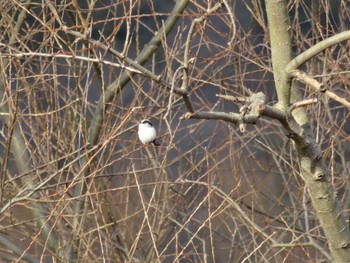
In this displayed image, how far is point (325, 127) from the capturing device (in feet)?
19.9

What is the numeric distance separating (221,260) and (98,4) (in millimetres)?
2477

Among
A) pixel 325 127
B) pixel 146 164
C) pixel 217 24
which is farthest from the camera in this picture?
pixel 217 24

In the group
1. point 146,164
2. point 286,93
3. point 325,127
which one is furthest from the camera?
point 146,164

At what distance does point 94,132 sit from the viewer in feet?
20.5

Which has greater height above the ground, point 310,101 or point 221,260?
point 310,101

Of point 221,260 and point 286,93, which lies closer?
point 286,93

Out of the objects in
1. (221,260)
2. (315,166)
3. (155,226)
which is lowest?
(221,260)

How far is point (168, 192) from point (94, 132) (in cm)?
66

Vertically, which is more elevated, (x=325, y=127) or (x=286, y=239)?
(x=325, y=127)

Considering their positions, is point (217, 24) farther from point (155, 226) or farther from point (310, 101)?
point (310, 101)

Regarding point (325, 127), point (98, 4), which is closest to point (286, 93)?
point (325, 127)

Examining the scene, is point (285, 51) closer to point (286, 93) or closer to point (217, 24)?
point (286, 93)

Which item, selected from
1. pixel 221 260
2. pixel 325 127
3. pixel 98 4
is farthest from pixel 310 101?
pixel 221 260

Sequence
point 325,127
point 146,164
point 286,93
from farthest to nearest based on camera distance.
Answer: point 146,164, point 325,127, point 286,93
